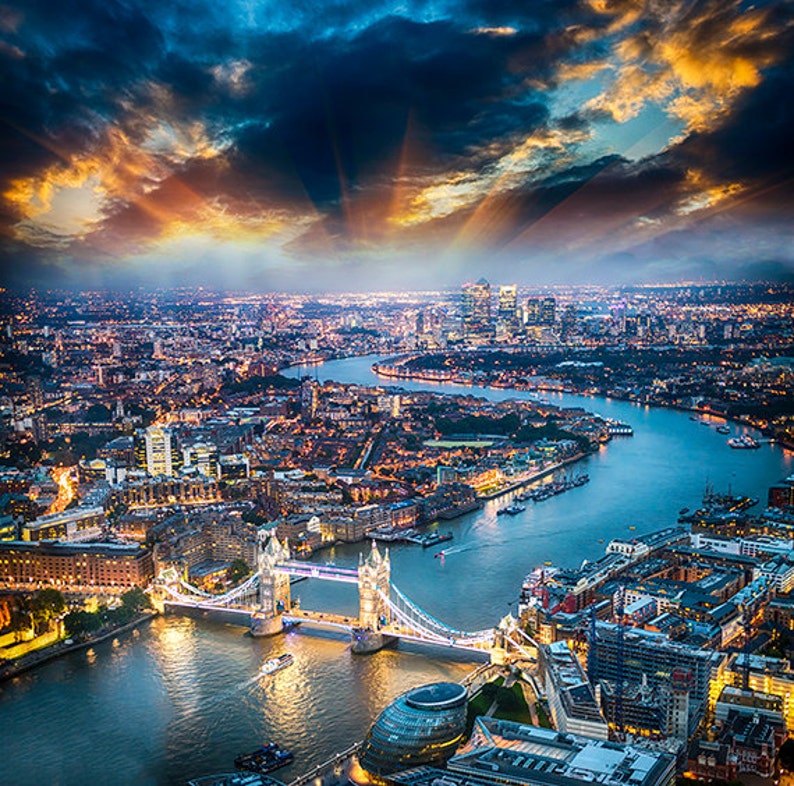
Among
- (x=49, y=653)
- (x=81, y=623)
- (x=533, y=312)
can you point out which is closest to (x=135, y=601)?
(x=81, y=623)

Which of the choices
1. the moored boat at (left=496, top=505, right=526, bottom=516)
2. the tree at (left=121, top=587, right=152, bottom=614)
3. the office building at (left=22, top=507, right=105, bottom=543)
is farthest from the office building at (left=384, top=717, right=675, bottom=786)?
the moored boat at (left=496, top=505, right=526, bottom=516)

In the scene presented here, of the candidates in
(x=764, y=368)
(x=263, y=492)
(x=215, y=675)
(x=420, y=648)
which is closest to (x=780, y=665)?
(x=420, y=648)

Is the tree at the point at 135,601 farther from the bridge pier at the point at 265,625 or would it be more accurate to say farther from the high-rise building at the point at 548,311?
the high-rise building at the point at 548,311

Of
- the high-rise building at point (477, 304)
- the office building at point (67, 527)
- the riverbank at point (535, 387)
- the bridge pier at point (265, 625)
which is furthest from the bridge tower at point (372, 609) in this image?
the high-rise building at point (477, 304)

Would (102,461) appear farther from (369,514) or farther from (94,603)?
(94,603)

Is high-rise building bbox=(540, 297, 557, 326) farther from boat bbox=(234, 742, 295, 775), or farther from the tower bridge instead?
boat bbox=(234, 742, 295, 775)
